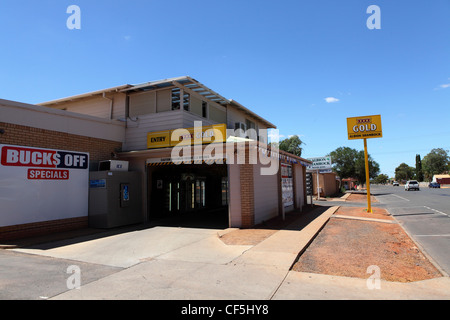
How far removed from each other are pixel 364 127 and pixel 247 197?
9741 mm

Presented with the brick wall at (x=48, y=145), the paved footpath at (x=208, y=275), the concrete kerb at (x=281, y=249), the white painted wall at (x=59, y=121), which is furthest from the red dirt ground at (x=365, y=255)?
the white painted wall at (x=59, y=121)

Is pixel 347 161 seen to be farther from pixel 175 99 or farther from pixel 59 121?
pixel 59 121

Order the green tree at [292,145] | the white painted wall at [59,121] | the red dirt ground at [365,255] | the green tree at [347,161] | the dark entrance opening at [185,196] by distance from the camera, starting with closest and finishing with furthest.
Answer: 1. the red dirt ground at [365,255]
2. the white painted wall at [59,121]
3. the dark entrance opening at [185,196]
4. the green tree at [292,145]
5. the green tree at [347,161]

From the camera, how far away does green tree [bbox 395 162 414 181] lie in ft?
434

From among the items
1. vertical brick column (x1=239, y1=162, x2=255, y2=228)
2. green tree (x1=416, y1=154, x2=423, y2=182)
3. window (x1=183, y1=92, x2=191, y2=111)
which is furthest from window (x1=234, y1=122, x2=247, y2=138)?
green tree (x1=416, y1=154, x2=423, y2=182)

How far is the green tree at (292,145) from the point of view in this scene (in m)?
40.1

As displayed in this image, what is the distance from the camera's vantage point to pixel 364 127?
15.9 metres

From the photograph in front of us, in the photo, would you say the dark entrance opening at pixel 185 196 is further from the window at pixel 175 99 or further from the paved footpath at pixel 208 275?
the paved footpath at pixel 208 275

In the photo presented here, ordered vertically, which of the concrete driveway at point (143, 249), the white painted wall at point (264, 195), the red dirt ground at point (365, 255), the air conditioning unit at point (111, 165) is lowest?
the red dirt ground at point (365, 255)

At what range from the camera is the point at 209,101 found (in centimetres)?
1569

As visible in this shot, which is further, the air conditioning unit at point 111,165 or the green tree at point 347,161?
the green tree at point 347,161

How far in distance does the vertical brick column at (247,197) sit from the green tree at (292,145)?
30398 mm
